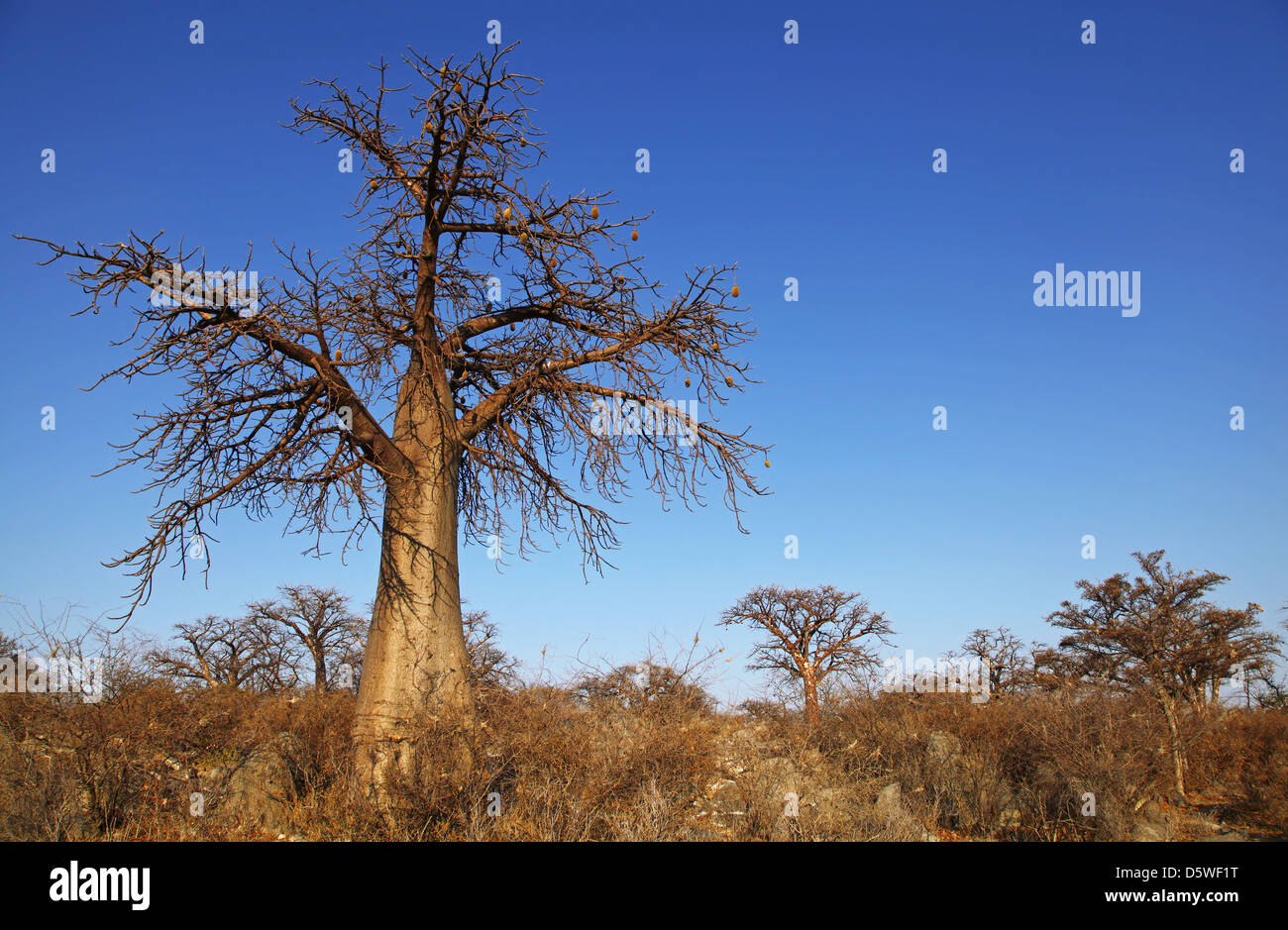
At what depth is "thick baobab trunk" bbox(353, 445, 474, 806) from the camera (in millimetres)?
5488

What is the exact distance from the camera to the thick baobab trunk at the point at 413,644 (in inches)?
216

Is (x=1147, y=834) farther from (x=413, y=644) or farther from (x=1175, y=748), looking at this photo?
(x=413, y=644)

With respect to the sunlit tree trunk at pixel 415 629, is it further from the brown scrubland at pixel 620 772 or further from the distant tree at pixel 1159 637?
the distant tree at pixel 1159 637

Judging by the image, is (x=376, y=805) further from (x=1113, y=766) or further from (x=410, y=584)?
(x=1113, y=766)

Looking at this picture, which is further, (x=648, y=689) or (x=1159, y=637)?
(x=1159, y=637)

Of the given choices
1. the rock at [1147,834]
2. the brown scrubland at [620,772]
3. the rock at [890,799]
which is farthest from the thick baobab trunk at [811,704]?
the rock at [1147,834]

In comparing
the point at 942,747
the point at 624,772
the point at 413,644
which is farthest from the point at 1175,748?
the point at 413,644

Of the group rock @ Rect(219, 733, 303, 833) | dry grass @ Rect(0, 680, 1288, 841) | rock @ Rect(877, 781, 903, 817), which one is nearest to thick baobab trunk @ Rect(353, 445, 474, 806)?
dry grass @ Rect(0, 680, 1288, 841)

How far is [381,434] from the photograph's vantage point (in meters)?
6.24

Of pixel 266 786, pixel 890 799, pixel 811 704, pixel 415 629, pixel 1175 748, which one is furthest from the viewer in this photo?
pixel 811 704

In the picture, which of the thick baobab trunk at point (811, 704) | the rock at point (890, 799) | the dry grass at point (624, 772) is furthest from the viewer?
the thick baobab trunk at point (811, 704)

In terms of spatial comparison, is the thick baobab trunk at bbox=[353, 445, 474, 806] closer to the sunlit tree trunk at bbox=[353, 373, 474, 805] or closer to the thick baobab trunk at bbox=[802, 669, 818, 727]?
the sunlit tree trunk at bbox=[353, 373, 474, 805]

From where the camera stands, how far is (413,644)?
5957 mm
